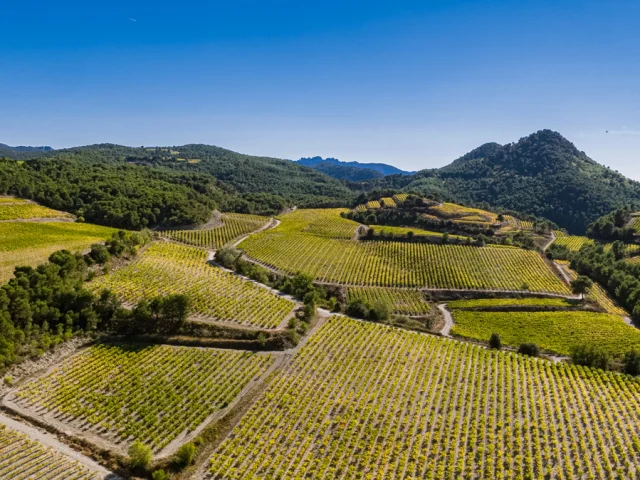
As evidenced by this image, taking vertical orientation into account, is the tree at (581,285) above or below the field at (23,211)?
below

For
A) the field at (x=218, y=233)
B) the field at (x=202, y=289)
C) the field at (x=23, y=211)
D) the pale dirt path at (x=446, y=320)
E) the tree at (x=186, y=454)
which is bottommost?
the pale dirt path at (x=446, y=320)

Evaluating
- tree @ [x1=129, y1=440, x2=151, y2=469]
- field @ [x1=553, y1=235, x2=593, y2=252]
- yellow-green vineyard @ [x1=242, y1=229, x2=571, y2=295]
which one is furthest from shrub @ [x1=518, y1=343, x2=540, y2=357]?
field @ [x1=553, y1=235, x2=593, y2=252]

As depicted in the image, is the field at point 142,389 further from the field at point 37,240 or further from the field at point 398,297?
the field at point 398,297

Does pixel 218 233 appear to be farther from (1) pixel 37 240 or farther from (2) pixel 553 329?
(2) pixel 553 329

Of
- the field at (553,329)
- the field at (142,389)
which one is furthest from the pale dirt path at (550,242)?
the field at (142,389)

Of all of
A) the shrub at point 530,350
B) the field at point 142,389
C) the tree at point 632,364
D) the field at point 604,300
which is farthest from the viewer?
the field at point 604,300

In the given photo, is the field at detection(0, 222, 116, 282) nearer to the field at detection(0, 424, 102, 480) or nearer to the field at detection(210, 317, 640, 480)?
the field at detection(0, 424, 102, 480)

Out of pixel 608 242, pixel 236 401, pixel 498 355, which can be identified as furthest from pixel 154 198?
pixel 608 242

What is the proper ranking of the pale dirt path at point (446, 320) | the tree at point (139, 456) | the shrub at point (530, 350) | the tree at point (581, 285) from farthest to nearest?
the tree at point (581, 285) → the pale dirt path at point (446, 320) → the shrub at point (530, 350) → the tree at point (139, 456)

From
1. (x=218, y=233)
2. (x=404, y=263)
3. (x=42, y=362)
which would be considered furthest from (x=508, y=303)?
(x=218, y=233)
